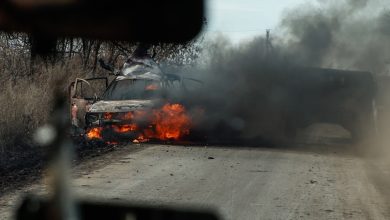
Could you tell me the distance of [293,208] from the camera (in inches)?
295

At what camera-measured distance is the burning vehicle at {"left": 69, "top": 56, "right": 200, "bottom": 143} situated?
14602mm

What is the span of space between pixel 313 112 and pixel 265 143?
148 cm

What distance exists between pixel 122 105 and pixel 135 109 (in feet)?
1.14

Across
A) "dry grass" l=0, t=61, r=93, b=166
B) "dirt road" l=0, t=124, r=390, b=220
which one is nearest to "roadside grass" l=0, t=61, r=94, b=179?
"dry grass" l=0, t=61, r=93, b=166

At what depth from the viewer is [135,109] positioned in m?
14.6

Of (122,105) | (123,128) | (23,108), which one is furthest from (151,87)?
(23,108)

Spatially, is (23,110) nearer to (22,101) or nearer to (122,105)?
(22,101)

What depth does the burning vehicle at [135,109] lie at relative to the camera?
1460 centimetres

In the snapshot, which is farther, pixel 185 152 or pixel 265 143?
pixel 265 143

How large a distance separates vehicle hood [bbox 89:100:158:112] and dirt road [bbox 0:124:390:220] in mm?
1147

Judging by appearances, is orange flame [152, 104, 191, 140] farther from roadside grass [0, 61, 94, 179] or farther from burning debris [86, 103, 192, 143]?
roadside grass [0, 61, 94, 179]

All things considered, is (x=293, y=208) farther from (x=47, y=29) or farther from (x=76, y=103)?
(x=76, y=103)

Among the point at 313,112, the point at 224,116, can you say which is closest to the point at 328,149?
the point at 313,112

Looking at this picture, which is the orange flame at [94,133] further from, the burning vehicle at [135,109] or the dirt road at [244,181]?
the dirt road at [244,181]
